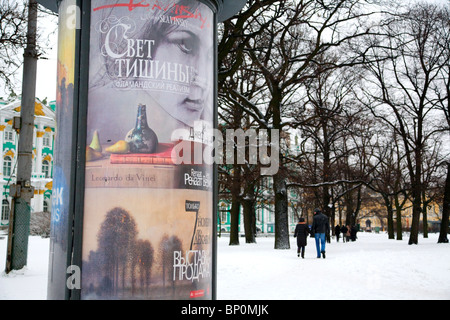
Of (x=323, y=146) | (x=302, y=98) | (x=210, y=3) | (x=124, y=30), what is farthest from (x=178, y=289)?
(x=323, y=146)

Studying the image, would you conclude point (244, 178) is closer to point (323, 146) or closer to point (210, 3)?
point (323, 146)

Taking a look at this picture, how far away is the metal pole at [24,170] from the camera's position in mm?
12883

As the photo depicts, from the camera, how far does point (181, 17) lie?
5629 millimetres

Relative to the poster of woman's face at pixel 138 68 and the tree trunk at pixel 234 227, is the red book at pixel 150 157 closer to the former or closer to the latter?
the poster of woman's face at pixel 138 68

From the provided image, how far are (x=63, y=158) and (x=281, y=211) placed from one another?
66.5 ft

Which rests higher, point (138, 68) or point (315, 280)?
point (138, 68)

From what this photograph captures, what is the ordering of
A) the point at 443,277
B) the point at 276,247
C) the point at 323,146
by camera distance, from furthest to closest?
the point at 323,146 < the point at 276,247 < the point at 443,277

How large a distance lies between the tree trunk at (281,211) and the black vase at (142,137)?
19.6 meters

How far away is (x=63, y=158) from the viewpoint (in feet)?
18.0

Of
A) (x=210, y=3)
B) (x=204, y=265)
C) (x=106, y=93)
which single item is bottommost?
(x=204, y=265)

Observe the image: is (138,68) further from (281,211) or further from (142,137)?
(281,211)

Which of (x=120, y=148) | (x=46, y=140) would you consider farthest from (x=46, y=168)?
(x=120, y=148)

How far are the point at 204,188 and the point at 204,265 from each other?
818 millimetres
